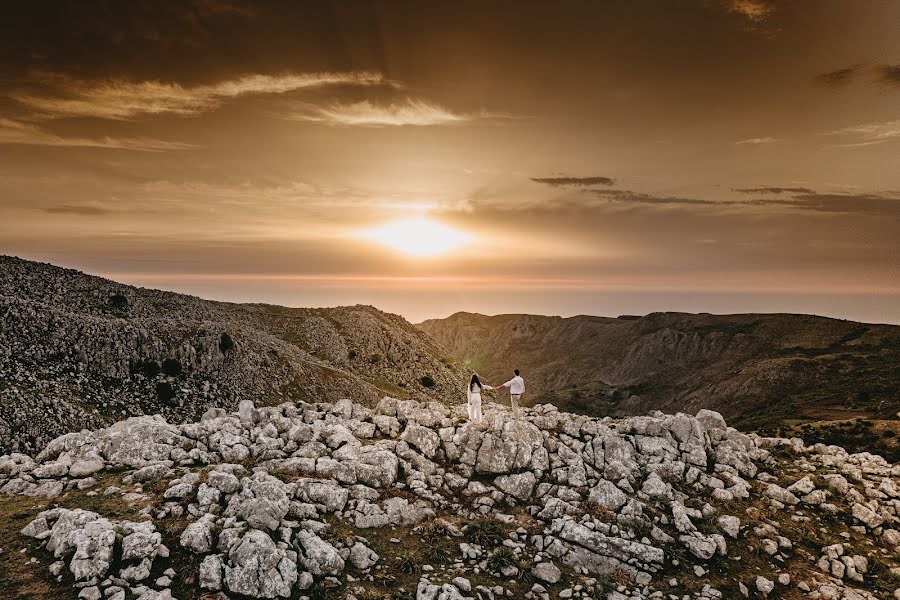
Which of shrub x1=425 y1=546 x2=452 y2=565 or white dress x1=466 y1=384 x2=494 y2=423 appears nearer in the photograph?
shrub x1=425 y1=546 x2=452 y2=565

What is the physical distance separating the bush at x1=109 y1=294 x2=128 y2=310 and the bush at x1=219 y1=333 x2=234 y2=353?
18.8m

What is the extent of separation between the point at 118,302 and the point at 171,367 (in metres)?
24.7

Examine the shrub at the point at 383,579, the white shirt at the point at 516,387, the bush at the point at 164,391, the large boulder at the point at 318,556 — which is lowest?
the bush at the point at 164,391

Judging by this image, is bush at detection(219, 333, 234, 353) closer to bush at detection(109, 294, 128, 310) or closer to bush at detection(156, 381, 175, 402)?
bush at detection(156, 381, 175, 402)

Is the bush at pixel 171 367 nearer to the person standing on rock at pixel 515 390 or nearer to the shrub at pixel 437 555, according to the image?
the person standing on rock at pixel 515 390

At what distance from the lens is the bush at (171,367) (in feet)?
208

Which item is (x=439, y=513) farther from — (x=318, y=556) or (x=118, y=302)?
(x=118, y=302)

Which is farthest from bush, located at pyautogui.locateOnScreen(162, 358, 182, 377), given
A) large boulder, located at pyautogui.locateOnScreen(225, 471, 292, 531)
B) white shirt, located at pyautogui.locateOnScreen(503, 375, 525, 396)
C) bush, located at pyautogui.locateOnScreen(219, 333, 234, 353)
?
white shirt, located at pyautogui.locateOnScreen(503, 375, 525, 396)

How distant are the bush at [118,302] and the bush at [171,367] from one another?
864 inches

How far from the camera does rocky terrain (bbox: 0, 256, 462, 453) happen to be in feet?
156

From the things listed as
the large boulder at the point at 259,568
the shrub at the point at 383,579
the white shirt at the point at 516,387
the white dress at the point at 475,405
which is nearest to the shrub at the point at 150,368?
the white dress at the point at 475,405

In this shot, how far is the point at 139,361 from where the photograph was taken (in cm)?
6106

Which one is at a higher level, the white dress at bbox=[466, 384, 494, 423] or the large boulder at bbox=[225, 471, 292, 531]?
the white dress at bbox=[466, 384, 494, 423]

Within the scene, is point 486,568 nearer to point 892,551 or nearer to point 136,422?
point 892,551
